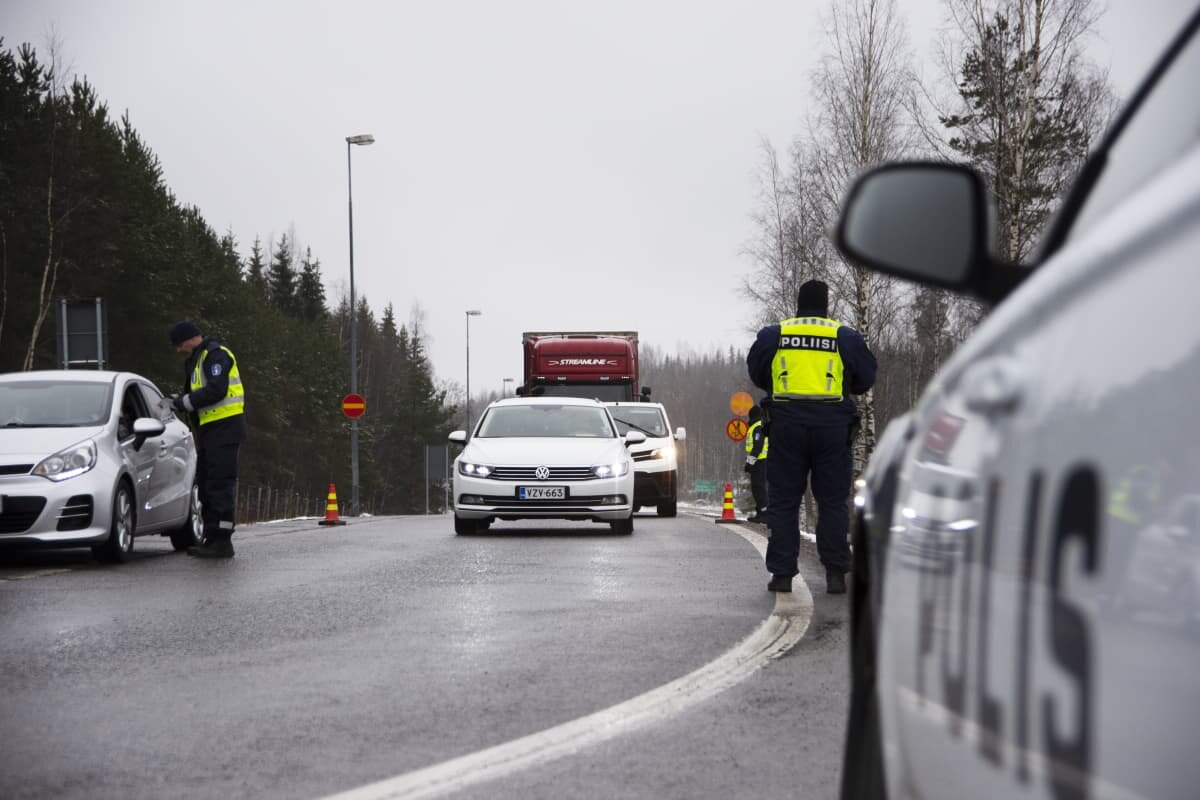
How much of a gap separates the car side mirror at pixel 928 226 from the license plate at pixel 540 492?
14.2 metres

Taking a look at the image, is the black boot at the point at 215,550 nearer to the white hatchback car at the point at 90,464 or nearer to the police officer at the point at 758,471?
the white hatchback car at the point at 90,464

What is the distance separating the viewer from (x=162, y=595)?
9891 mm

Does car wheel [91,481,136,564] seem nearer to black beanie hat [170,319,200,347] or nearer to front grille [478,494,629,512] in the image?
black beanie hat [170,319,200,347]

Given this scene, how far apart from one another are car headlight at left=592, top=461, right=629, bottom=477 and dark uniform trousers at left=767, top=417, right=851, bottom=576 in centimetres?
722

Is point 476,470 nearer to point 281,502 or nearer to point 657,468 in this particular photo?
point 657,468

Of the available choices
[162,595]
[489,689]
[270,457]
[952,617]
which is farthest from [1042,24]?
[270,457]

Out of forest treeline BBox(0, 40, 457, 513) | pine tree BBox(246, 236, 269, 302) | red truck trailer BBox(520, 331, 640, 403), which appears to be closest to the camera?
red truck trailer BBox(520, 331, 640, 403)

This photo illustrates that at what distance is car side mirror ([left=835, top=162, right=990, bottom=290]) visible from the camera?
2.43 meters

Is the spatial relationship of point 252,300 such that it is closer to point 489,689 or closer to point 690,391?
point 489,689

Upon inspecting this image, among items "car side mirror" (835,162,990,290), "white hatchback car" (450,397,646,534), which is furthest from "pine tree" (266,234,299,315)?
"car side mirror" (835,162,990,290)

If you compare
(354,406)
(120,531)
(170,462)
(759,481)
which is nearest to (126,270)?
(354,406)

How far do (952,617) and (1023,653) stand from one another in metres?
0.37

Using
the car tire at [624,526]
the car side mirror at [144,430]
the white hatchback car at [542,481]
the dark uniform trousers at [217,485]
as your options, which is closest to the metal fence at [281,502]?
the white hatchback car at [542,481]

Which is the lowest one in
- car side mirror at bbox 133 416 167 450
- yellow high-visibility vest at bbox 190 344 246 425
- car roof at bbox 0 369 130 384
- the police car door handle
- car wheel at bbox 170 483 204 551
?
car wheel at bbox 170 483 204 551
